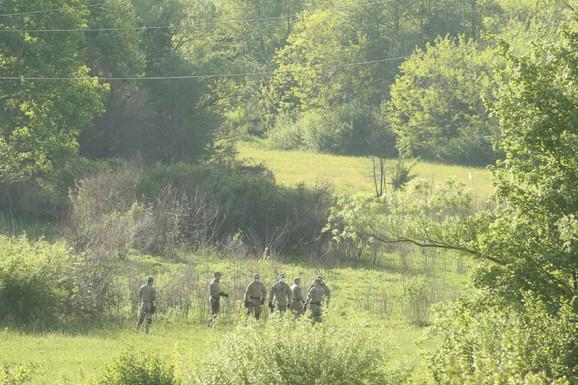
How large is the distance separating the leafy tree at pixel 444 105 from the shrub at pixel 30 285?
5159 centimetres

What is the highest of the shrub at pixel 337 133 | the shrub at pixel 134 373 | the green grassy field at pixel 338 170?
the shrub at pixel 337 133

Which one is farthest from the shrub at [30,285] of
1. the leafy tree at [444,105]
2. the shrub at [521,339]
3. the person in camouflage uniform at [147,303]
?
the leafy tree at [444,105]

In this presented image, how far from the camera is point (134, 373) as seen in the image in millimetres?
17109

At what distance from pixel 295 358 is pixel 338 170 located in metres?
56.7

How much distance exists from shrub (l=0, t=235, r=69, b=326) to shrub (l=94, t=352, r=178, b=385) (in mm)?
11738

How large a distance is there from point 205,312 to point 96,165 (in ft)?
61.8

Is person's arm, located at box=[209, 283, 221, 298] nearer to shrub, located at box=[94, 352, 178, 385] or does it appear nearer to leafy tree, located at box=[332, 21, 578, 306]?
leafy tree, located at box=[332, 21, 578, 306]

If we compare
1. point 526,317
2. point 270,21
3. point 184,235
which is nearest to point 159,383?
→ point 526,317

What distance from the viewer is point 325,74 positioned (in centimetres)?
9181

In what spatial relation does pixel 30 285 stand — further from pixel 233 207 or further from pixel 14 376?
pixel 233 207

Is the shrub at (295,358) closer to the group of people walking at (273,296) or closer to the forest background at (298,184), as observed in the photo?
the forest background at (298,184)

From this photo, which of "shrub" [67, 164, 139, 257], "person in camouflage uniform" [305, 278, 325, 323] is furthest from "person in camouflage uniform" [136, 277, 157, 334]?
"shrub" [67, 164, 139, 257]

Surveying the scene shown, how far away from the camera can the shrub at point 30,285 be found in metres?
28.6

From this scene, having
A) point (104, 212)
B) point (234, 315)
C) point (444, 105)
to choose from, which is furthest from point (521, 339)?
point (444, 105)
